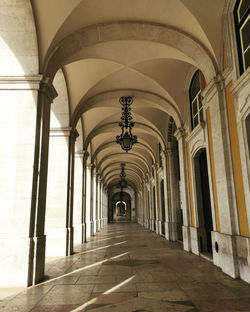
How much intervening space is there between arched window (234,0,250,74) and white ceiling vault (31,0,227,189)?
0.49 m

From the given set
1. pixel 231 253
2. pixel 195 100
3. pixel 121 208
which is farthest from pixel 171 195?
pixel 121 208

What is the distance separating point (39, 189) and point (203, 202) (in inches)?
205

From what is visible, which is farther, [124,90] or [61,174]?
[124,90]

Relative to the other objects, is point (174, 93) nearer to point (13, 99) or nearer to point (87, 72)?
point (87, 72)

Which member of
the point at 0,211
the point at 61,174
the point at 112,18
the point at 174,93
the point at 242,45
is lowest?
the point at 0,211

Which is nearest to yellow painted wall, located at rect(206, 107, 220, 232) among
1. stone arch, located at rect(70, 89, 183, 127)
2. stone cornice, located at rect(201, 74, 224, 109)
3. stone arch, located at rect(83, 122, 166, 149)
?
stone cornice, located at rect(201, 74, 224, 109)

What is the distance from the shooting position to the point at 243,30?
5.14m

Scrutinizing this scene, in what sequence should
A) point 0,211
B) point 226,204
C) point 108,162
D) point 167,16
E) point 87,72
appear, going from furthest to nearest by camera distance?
point 108,162 → point 87,72 → point 167,16 → point 226,204 → point 0,211

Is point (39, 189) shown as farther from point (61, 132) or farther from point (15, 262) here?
point (61, 132)

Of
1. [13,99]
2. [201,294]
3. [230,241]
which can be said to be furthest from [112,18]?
[201,294]

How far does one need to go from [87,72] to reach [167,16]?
11.0 ft

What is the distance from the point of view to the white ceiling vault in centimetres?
570

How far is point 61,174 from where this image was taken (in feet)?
28.0

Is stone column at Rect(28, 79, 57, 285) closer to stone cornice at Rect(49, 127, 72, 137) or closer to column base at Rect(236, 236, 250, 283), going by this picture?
stone cornice at Rect(49, 127, 72, 137)
